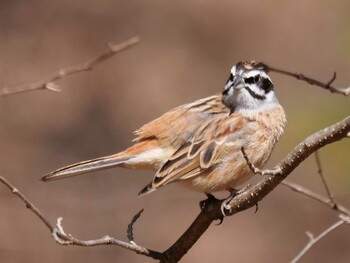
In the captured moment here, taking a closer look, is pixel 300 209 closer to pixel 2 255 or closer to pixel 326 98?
pixel 326 98

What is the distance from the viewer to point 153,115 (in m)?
12.1

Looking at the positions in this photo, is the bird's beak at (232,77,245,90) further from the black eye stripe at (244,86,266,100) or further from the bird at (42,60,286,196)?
the black eye stripe at (244,86,266,100)

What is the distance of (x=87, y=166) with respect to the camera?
19.4ft

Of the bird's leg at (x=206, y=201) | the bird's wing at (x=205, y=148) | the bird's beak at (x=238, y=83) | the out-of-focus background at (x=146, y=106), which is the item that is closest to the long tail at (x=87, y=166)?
the bird's wing at (x=205, y=148)

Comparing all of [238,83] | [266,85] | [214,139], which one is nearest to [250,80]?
[238,83]

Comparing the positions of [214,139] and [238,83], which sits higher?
[238,83]

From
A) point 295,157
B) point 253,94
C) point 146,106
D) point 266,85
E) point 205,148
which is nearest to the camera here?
point 295,157

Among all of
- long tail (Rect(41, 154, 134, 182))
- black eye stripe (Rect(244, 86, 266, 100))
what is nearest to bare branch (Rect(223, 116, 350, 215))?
long tail (Rect(41, 154, 134, 182))

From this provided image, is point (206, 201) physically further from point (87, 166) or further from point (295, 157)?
point (295, 157)

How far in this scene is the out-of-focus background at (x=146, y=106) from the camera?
10211 millimetres

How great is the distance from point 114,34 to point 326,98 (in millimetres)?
3487

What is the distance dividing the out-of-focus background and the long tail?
277cm

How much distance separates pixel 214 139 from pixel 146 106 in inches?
239

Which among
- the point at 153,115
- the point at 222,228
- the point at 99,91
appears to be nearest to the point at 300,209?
the point at 222,228
